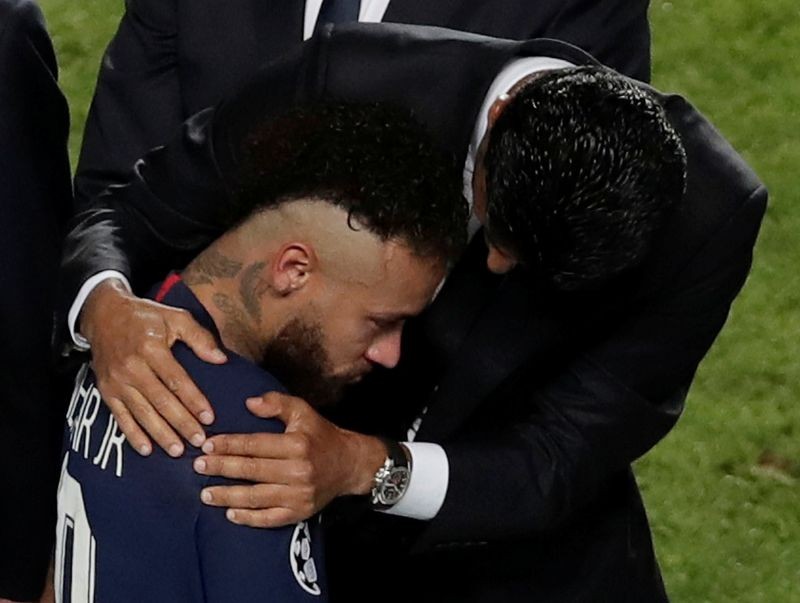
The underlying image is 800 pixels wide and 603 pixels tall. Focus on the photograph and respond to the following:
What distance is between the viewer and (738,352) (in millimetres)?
4133

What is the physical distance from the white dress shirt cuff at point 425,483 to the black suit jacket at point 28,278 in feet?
2.12

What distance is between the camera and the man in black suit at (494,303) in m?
2.23

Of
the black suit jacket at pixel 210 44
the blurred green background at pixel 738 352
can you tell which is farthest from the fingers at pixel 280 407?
the blurred green background at pixel 738 352

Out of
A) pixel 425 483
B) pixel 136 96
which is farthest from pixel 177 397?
pixel 136 96

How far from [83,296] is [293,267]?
39 centimetres

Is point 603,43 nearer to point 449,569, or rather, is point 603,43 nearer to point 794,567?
point 449,569

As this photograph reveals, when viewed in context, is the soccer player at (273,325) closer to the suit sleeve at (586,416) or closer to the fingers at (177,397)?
the fingers at (177,397)

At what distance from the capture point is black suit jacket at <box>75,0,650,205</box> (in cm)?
248

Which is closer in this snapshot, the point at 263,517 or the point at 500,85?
the point at 263,517

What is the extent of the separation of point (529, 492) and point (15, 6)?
3.12ft

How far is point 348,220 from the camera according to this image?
1.91 m

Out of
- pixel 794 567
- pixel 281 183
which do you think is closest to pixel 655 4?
pixel 794 567

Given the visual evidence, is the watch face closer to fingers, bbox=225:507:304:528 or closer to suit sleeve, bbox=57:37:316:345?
fingers, bbox=225:507:304:528

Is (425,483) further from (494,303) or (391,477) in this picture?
(494,303)
